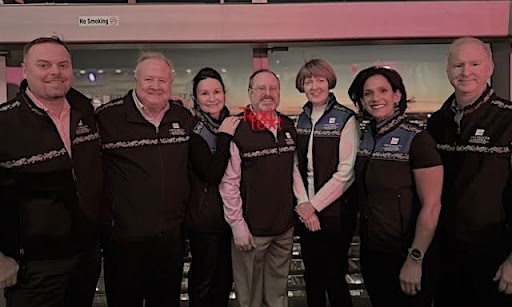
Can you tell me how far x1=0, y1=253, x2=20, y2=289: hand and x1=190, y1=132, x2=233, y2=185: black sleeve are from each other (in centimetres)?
104

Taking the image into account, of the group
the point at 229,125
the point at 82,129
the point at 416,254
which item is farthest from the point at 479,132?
the point at 82,129

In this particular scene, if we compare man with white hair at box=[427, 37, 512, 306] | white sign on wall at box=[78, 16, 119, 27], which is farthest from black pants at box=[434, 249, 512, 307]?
white sign on wall at box=[78, 16, 119, 27]

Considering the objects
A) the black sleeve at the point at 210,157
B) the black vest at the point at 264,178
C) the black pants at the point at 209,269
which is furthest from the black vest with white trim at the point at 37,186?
the black vest at the point at 264,178

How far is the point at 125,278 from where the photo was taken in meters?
Result: 2.66

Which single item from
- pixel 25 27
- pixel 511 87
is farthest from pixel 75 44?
pixel 511 87

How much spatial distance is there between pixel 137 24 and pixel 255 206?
5.34ft

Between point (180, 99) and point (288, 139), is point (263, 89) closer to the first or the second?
point (288, 139)

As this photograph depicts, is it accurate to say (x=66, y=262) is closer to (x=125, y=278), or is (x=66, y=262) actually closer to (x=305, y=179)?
(x=125, y=278)

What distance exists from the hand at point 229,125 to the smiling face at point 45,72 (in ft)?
2.91

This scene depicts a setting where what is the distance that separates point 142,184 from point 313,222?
39.8 inches

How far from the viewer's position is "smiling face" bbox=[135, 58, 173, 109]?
2.62 m

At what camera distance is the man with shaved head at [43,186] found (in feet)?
7.36

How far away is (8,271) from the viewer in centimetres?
222

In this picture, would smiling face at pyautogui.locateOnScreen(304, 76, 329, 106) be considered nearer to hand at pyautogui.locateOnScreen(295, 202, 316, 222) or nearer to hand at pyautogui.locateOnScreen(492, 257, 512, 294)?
hand at pyautogui.locateOnScreen(295, 202, 316, 222)
